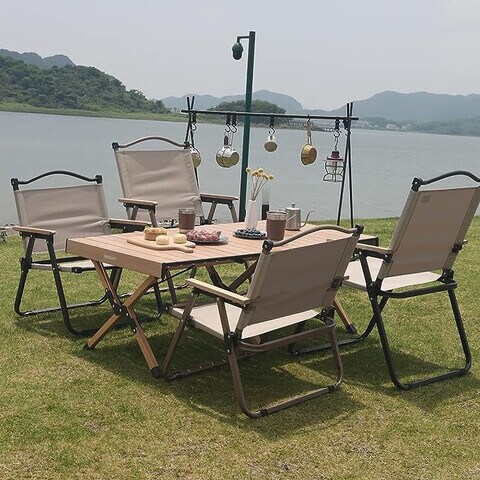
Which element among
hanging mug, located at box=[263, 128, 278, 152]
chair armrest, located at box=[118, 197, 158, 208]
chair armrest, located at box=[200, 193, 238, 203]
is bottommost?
chair armrest, located at box=[200, 193, 238, 203]

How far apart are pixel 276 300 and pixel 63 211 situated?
1.96 m

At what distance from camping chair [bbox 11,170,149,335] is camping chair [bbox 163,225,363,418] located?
1074 mm

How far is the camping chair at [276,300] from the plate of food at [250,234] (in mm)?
624

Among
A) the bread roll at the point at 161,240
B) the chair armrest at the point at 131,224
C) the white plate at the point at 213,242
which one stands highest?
the bread roll at the point at 161,240

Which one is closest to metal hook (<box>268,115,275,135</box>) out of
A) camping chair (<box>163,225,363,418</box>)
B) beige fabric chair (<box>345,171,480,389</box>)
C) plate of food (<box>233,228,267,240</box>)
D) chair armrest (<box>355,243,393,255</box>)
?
plate of food (<box>233,228,267,240</box>)

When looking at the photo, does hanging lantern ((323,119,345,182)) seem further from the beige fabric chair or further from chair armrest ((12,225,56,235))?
chair armrest ((12,225,56,235))

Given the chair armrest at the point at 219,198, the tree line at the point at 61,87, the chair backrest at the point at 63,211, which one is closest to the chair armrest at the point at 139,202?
the chair backrest at the point at 63,211

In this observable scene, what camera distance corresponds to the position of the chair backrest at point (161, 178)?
5.25m

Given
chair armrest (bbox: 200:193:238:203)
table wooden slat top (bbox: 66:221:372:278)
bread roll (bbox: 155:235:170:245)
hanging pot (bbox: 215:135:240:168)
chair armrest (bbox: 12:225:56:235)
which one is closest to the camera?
table wooden slat top (bbox: 66:221:372:278)

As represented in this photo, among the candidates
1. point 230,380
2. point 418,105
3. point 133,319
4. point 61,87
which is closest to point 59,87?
point 61,87

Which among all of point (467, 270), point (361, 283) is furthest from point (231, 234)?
point (467, 270)

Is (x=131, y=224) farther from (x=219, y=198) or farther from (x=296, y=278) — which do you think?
(x=296, y=278)

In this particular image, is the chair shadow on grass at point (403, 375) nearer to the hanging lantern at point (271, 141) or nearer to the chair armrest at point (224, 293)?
the chair armrest at point (224, 293)

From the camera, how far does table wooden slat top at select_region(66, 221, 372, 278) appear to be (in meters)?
3.43
